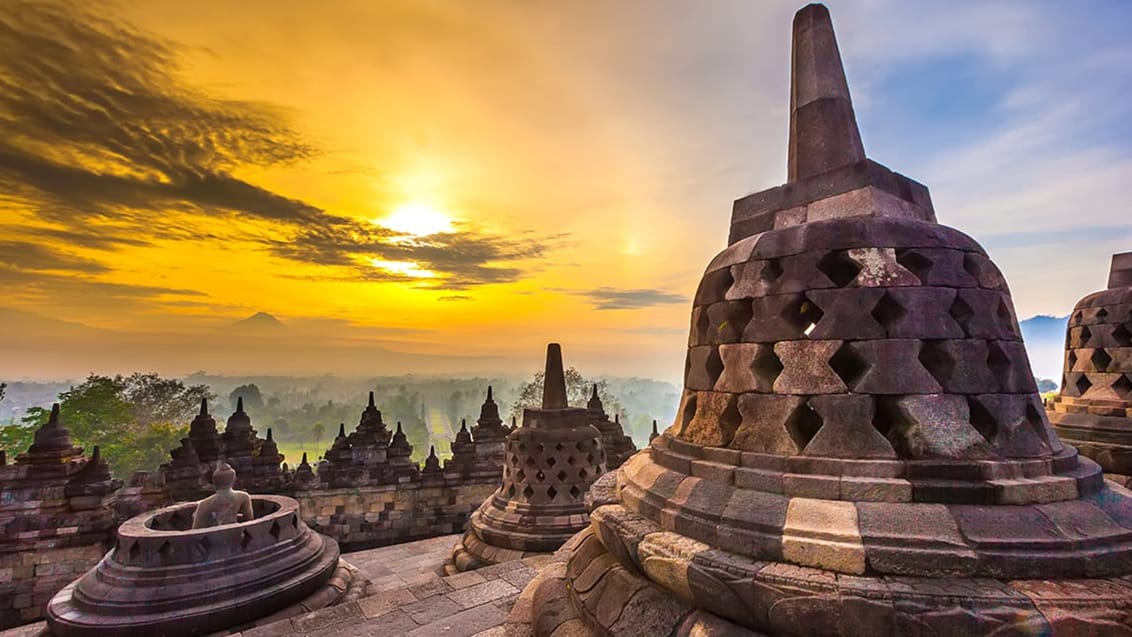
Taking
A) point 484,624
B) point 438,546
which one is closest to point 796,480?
point 484,624

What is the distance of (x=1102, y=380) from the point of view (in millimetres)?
6699

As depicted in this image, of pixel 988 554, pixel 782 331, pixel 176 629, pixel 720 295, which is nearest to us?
pixel 988 554

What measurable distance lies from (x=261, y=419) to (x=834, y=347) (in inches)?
6753

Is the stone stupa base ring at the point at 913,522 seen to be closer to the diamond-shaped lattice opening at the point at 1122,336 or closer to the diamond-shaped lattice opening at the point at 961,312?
the diamond-shaped lattice opening at the point at 961,312

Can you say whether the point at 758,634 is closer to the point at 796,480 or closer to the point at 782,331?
the point at 796,480

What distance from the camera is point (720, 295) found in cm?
323

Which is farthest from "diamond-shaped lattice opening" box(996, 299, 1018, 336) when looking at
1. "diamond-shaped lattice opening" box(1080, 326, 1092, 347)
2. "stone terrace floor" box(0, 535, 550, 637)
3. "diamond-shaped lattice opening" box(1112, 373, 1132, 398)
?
"diamond-shaped lattice opening" box(1080, 326, 1092, 347)

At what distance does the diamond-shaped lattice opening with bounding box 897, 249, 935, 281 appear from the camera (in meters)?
2.70

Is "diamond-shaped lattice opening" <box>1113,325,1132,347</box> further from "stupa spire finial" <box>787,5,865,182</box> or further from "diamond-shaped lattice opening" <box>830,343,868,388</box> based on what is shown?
"diamond-shaped lattice opening" <box>830,343,868,388</box>

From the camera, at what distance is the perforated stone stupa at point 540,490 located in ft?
28.4

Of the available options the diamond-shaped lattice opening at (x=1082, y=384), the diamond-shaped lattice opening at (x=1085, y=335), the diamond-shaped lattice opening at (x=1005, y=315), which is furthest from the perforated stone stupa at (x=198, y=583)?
the diamond-shaped lattice opening at (x=1085, y=335)

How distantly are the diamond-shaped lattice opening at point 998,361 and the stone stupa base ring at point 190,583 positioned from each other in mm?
8855

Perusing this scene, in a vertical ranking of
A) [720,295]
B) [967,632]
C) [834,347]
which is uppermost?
[720,295]

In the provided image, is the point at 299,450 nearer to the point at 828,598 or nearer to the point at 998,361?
the point at 828,598
